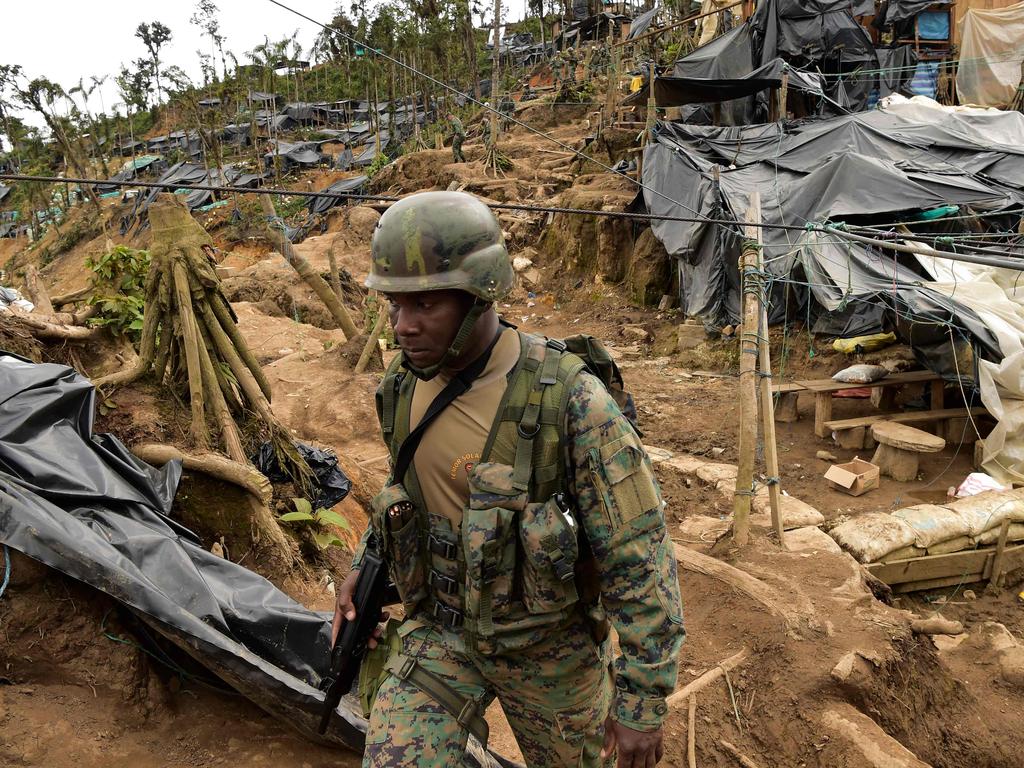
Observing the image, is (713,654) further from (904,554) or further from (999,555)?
(999,555)

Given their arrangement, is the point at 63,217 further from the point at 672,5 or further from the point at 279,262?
the point at 672,5

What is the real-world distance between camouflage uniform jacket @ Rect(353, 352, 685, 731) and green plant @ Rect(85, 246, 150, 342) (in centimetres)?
404

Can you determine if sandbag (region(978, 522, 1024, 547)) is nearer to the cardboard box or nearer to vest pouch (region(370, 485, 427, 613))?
the cardboard box

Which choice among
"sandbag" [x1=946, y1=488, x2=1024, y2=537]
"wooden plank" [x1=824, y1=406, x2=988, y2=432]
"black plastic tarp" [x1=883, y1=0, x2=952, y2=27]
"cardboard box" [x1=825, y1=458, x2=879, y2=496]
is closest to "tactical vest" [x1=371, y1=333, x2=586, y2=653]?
"sandbag" [x1=946, y1=488, x2=1024, y2=537]

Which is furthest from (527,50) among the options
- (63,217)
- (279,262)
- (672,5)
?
(279,262)

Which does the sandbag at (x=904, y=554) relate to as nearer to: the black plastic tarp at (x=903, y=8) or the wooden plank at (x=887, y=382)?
the wooden plank at (x=887, y=382)

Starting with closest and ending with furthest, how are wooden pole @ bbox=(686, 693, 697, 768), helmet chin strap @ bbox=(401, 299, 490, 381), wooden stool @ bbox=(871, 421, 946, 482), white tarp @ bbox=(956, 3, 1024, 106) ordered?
helmet chin strap @ bbox=(401, 299, 490, 381), wooden pole @ bbox=(686, 693, 697, 768), wooden stool @ bbox=(871, 421, 946, 482), white tarp @ bbox=(956, 3, 1024, 106)

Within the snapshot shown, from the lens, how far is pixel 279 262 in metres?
16.9

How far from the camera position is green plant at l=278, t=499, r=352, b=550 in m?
4.33

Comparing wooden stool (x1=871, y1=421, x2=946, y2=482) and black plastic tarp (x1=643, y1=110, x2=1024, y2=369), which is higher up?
black plastic tarp (x1=643, y1=110, x2=1024, y2=369)

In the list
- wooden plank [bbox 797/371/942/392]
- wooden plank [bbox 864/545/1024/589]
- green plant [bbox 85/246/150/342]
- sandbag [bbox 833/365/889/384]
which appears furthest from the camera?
sandbag [bbox 833/365/889/384]

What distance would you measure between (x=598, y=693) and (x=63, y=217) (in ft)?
129

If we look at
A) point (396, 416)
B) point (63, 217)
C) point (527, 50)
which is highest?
point (527, 50)

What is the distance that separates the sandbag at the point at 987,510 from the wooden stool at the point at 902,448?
3.38ft
